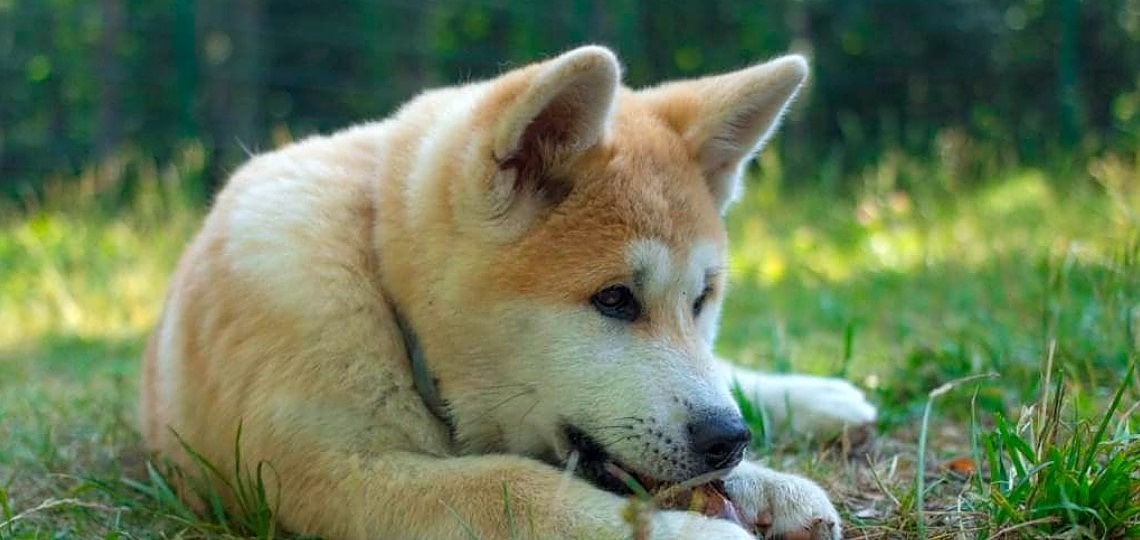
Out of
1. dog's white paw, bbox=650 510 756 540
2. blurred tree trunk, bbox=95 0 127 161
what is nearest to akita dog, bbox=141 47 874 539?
dog's white paw, bbox=650 510 756 540

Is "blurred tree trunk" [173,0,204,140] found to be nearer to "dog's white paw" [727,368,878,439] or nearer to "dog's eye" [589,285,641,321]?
"dog's white paw" [727,368,878,439]

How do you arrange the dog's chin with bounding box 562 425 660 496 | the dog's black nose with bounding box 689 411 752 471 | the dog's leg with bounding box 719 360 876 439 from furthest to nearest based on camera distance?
1. the dog's leg with bounding box 719 360 876 439
2. the dog's chin with bounding box 562 425 660 496
3. the dog's black nose with bounding box 689 411 752 471

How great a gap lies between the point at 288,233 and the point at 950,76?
8.58m

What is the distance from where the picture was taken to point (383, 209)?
2732 mm

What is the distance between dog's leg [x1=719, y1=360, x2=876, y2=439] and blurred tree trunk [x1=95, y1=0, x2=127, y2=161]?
6728 mm

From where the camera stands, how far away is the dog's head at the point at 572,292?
8.01 ft

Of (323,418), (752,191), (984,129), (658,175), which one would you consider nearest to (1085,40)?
(984,129)

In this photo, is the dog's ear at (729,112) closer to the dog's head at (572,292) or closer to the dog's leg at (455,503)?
the dog's head at (572,292)

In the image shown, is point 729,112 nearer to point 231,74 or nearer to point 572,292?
point 572,292

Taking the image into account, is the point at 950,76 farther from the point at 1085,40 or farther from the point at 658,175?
the point at 658,175

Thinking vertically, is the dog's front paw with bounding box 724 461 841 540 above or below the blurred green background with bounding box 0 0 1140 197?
above

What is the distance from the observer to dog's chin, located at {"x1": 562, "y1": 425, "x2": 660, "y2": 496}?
8.18ft

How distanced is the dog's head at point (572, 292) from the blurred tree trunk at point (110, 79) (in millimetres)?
7024

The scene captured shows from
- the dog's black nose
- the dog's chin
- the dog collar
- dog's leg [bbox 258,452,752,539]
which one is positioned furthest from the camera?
the dog collar
